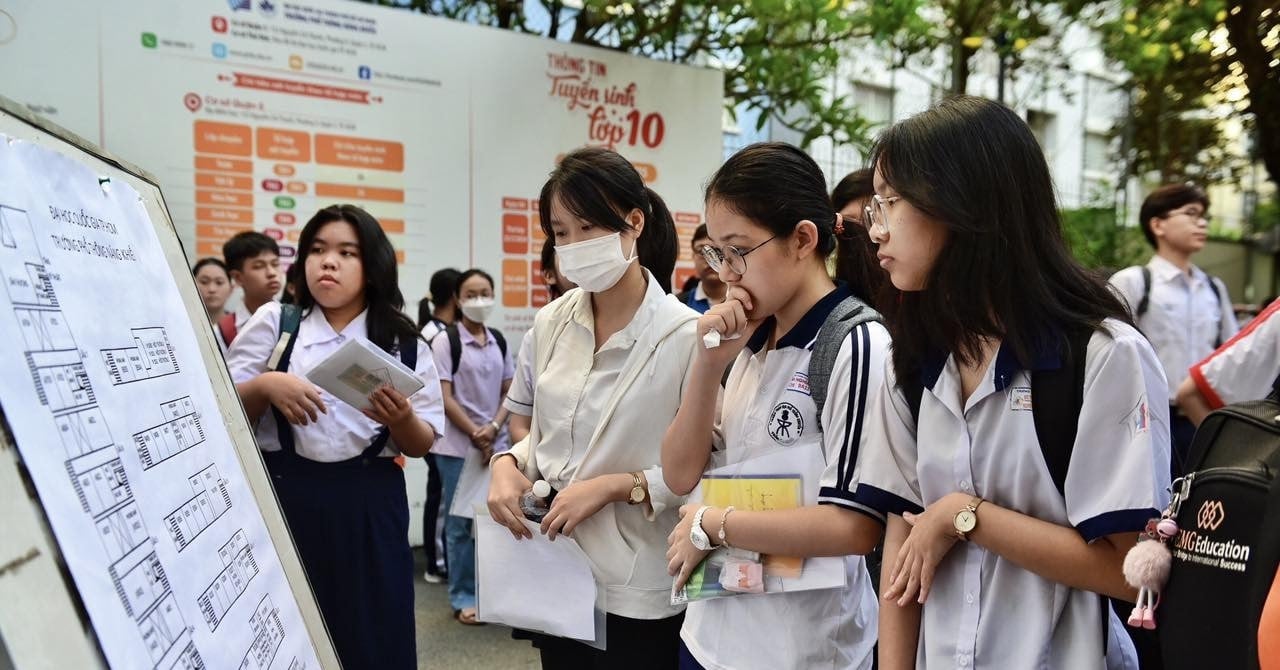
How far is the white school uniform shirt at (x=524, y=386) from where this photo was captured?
7.43 ft

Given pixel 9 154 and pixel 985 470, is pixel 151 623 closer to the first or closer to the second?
pixel 9 154

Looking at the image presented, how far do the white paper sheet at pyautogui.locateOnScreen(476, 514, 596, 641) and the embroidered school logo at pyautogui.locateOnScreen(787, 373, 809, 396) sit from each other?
609 mm

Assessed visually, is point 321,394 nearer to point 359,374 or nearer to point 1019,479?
point 359,374

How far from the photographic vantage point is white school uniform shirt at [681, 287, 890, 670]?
4.93 feet

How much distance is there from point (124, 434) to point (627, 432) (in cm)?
117

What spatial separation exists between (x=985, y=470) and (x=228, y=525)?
98 cm

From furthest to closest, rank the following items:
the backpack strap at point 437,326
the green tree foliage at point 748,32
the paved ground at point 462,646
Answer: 1. the green tree foliage at point 748,32
2. the backpack strap at point 437,326
3. the paved ground at point 462,646

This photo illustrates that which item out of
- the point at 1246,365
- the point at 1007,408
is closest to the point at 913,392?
the point at 1007,408

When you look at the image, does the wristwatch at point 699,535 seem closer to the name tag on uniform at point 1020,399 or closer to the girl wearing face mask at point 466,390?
the name tag on uniform at point 1020,399

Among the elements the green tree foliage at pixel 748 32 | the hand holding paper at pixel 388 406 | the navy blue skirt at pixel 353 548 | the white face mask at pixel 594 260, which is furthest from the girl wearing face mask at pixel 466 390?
the white face mask at pixel 594 260

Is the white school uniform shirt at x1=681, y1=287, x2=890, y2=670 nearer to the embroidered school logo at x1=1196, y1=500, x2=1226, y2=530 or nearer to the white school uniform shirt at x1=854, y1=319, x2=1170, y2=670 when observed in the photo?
the white school uniform shirt at x1=854, y1=319, x2=1170, y2=670

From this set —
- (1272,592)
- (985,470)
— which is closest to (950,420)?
(985,470)

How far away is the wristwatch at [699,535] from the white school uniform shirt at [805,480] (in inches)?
4.8

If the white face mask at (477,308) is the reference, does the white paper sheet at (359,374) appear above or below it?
below
